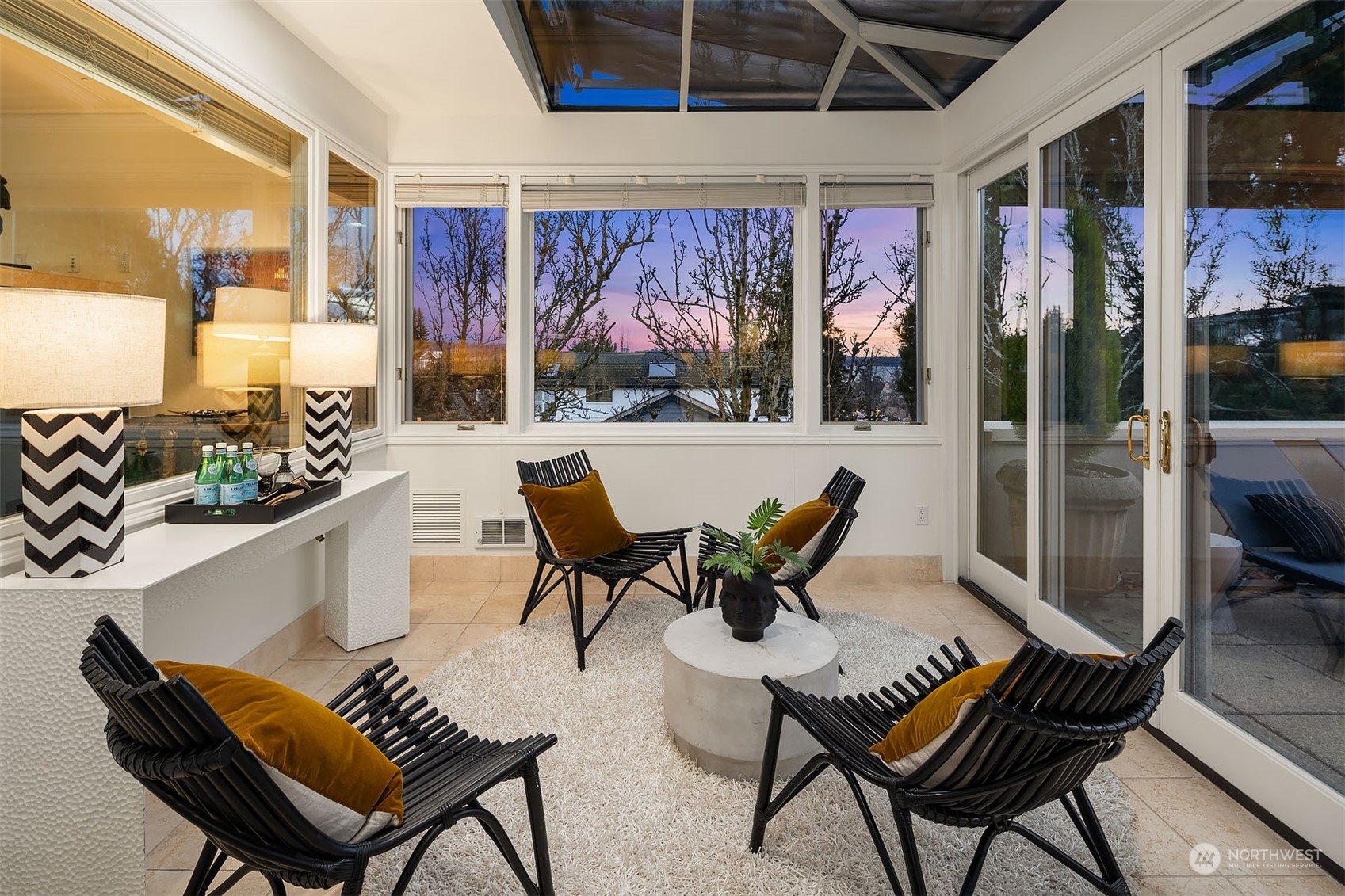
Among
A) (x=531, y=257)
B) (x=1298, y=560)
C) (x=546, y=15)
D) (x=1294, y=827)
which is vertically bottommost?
(x=1294, y=827)

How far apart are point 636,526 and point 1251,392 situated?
3.16m

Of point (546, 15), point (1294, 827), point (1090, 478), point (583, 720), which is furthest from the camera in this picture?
point (546, 15)

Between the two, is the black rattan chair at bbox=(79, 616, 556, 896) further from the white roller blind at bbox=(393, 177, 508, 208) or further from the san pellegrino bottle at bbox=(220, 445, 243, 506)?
the white roller blind at bbox=(393, 177, 508, 208)

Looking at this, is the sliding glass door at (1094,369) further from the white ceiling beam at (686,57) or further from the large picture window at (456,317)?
the large picture window at (456,317)

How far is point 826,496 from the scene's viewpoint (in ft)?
12.1

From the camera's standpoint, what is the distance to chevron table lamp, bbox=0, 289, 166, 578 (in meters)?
1.61

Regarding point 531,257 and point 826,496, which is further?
point 531,257

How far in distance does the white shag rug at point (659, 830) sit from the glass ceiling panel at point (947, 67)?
11.3 ft

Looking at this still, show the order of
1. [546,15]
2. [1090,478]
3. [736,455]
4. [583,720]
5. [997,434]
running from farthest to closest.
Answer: [736,455], [997,434], [546,15], [1090,478], [583,720]

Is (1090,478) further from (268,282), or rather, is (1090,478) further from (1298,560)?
(268,282)

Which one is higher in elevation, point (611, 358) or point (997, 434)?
point (611, 358)

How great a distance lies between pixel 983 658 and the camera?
10.8 ft

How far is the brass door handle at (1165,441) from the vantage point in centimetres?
246

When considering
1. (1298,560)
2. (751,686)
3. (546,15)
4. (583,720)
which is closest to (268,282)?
(546,15)
